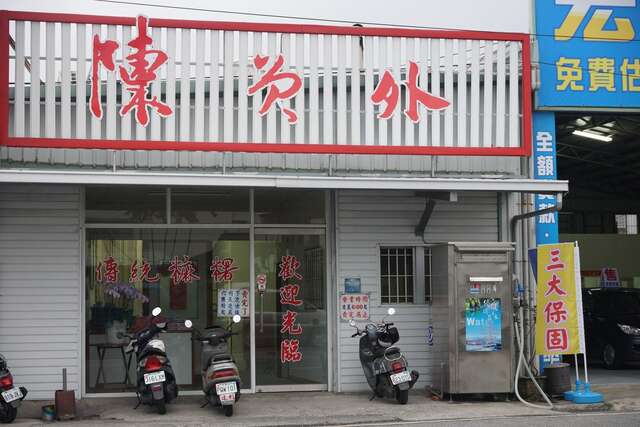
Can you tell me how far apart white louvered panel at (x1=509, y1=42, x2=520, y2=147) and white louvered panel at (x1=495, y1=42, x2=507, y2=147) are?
0.38 ft

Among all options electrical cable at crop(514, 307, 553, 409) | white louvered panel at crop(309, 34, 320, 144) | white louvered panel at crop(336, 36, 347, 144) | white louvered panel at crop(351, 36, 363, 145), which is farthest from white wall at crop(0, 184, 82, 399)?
electrical cable at crop(514, 307, 553, 409)

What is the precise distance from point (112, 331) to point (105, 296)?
0.52 m

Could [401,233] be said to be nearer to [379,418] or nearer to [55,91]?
[379,418]

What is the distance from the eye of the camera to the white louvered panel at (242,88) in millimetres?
11384

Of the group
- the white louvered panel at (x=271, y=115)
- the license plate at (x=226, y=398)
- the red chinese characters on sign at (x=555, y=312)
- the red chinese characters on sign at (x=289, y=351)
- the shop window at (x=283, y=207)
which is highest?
the white louvered panel at (x=271, y=115)

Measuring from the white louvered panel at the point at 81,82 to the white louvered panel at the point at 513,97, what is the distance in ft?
19.7

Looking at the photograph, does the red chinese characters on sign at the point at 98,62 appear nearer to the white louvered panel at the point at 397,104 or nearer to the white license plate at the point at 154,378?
the white license plate at the point at 154,378

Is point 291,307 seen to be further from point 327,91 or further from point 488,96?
point 488,96

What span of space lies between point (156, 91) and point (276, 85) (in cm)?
163

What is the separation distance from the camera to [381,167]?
485 inches

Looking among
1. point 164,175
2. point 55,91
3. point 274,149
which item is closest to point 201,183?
point 164,175

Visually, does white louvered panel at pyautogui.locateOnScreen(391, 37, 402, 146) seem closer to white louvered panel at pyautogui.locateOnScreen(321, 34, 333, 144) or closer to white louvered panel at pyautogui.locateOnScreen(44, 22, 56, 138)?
white louvered panel at pyautogui.locateOnScreen(321, 34, 333, 144)

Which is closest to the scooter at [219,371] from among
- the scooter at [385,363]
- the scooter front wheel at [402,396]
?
the scooter at [385,363]

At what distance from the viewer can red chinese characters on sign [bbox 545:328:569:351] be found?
11384 mm
